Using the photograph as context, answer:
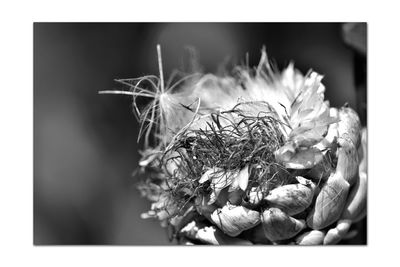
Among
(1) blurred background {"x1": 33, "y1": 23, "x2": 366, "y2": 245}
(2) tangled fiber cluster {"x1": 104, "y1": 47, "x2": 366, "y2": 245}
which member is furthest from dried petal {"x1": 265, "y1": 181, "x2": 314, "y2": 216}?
(1) blurred background {"x1": 33, "y1": 23, "x2": 366, "y2": 245}

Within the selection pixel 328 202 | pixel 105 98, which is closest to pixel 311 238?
pixel 328 202

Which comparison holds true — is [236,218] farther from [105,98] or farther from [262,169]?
[105,98]

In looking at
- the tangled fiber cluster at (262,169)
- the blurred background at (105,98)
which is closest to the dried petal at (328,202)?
the tangled fiber cluster at (262,169)

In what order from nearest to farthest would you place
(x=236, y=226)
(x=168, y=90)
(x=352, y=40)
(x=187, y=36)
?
(x=236, y=226) < (x=168, y=90) < (x=352, y=40) < (x=187, y=36)

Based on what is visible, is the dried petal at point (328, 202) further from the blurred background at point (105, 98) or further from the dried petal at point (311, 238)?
the blurred background at point (105, 98)

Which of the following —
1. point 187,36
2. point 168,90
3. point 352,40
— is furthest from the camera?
point 187,36
